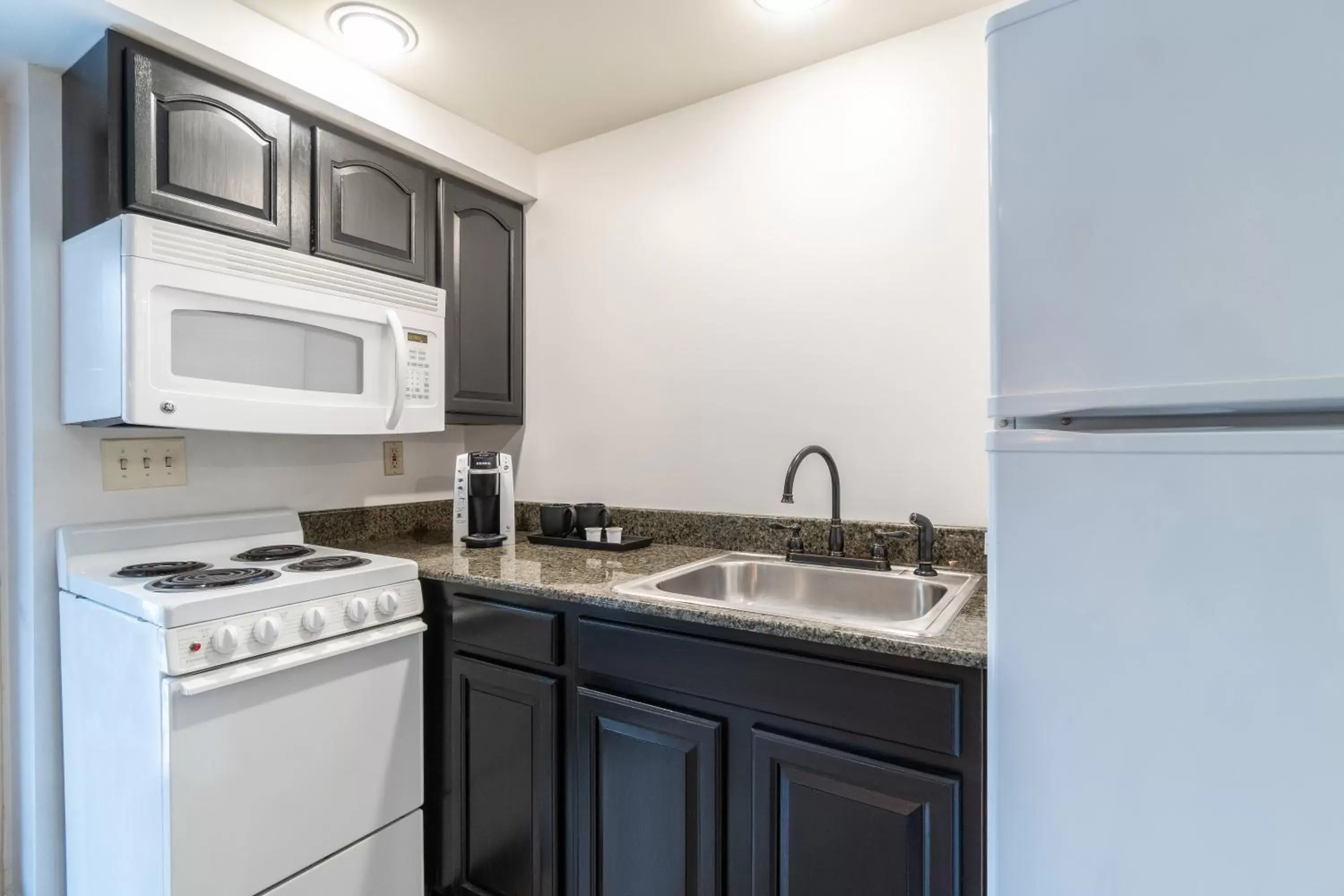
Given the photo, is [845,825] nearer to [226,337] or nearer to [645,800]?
[645,800]

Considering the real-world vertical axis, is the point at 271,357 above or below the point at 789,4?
below

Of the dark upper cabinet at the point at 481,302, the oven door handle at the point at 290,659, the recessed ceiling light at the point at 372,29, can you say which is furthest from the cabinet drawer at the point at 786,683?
the recessed ceiling light at the point at 372,29

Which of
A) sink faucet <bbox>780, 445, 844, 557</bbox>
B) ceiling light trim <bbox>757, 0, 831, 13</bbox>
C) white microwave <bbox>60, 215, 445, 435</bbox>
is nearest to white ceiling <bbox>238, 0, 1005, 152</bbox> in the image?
ceiling light trim <bbox>757, 0, 831, 13</bbox>

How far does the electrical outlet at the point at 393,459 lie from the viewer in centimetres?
Result: 221

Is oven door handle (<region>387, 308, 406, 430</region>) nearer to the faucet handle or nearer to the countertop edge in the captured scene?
the countertop edge

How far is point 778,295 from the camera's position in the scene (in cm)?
185

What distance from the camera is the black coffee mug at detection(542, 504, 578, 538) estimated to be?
2.04 metres

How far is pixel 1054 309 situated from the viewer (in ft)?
2.55

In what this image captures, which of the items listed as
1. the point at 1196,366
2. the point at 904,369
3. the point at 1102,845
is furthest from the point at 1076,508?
the point at 904,369

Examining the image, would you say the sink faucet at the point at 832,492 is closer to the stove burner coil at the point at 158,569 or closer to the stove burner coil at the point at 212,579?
the stove burner coil at the point at 212,579

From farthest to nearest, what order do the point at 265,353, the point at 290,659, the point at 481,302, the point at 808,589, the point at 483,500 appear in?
1. the point at 481,302
2. the point at 483,500
3. the point at 808,589
4. the point at 265,353
5. the point at 290,659

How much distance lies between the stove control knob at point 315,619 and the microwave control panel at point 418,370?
2.27 feet

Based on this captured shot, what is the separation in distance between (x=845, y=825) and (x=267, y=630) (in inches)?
44.5

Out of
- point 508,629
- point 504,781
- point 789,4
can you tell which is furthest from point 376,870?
point 789,4
